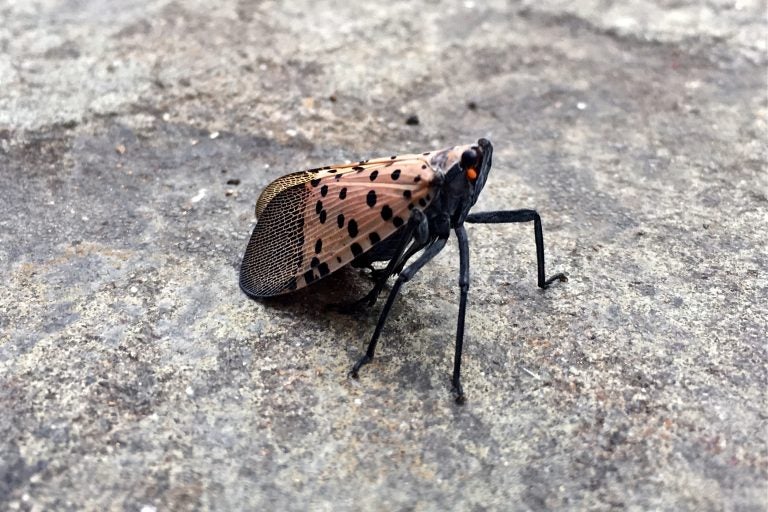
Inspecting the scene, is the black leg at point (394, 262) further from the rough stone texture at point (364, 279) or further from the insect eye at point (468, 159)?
the insect eye at point (468, 159)

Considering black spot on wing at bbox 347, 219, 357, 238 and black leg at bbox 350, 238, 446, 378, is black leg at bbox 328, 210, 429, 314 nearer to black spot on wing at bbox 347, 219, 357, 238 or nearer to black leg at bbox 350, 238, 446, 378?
black leg at bbox 350, 238, 446, 378

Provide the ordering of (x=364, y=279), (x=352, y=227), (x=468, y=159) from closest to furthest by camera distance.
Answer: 1. (x=468, y=159)
2. (x=352, y=227)
3. (x=364, y=279)


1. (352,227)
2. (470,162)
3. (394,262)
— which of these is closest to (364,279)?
(394,262)

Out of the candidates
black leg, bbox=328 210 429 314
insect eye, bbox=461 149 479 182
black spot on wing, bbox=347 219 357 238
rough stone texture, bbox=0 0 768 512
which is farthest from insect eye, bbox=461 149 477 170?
rough stone texture, bbox=0 0 768 512

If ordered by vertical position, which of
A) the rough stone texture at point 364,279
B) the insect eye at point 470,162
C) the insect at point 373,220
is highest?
the insect eye at point 470,162

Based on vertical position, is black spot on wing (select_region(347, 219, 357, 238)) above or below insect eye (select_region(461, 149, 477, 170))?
below

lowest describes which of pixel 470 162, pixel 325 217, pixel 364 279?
pixel 364 279

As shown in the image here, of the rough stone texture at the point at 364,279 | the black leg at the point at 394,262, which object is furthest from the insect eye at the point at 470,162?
the rough stone texture at the point at 364,279

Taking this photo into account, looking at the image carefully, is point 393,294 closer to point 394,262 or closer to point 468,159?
point 394,262
